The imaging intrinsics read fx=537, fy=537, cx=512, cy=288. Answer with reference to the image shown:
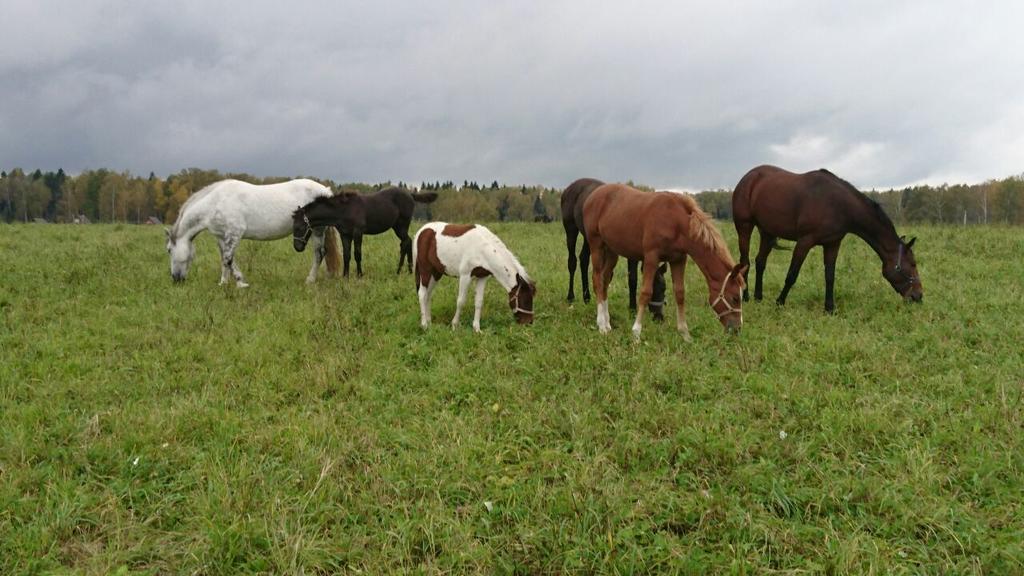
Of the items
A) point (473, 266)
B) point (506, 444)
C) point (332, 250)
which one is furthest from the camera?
point (332, 250)

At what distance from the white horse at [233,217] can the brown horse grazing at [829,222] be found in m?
8.36

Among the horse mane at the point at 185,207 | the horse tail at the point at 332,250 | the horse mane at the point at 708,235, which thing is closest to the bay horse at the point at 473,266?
the horse mane at the point at 708,235

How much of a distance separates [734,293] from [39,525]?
674cm

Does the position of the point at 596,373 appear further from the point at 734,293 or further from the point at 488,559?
the point at 488,559

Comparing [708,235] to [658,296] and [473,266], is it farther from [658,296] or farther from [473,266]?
[473,266]

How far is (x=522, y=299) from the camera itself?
7.43 metres

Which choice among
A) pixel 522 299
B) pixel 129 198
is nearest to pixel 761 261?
pixel 522 299

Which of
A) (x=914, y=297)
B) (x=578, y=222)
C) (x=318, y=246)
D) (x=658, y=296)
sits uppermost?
(x=578, y=222)

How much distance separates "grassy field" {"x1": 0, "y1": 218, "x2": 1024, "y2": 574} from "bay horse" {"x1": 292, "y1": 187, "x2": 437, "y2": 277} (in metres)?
3.10

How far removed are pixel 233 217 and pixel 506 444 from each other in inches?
328

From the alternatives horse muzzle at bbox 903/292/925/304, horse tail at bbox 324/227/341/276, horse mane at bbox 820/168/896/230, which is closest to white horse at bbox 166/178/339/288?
horse tail at bbox 324/227/341/276

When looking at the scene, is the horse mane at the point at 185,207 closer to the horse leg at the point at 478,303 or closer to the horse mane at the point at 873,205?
the horse leg at the point at 478,303

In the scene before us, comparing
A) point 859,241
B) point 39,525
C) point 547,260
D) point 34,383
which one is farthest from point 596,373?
point 859,241

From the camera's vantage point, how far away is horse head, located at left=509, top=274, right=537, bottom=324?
7.40m
